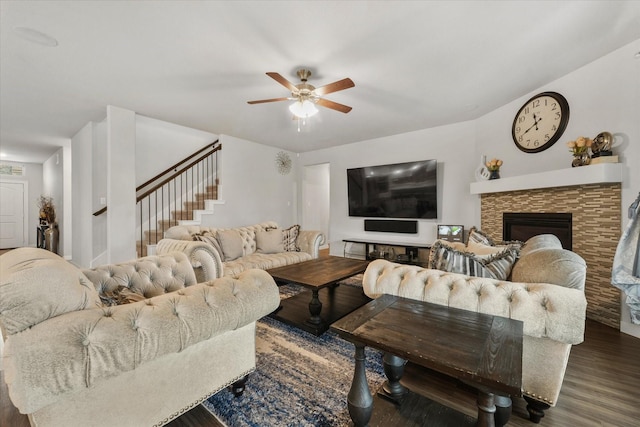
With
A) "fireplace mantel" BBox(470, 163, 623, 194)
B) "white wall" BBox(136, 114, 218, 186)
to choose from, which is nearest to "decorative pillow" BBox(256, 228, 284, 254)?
"white wall" BBox(136, 114, 218, 186)

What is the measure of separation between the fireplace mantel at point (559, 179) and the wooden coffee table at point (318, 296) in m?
2.35

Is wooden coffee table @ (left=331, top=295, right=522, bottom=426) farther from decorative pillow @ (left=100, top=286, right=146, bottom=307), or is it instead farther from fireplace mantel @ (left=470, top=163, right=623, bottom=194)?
fireplace mantel @ (left=470, top=163, right=623, bottom=194)

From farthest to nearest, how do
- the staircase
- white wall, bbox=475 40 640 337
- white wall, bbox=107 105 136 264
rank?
the staircase, white wall, bbox=107 105 136 264, white wall, bbox=475 40 640 337

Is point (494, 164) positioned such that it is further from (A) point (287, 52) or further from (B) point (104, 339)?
(B) point (104, 339)

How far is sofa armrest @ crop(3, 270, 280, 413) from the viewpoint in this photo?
0.89 m

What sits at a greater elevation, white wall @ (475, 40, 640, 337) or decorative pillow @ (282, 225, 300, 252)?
white wall @ (475, 40, 640, 337)

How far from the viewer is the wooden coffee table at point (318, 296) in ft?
8.01

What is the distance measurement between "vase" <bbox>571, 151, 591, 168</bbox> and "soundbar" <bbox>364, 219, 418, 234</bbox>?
2.54 metres

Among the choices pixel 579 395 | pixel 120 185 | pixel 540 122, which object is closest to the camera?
pixel 579 395

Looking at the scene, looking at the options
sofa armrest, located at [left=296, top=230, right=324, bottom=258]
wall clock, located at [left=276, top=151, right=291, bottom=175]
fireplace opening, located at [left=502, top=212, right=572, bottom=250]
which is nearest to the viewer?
fireplace opening, located at [left=502, top=212, right=572, bottom=250]

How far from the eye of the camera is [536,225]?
346cm

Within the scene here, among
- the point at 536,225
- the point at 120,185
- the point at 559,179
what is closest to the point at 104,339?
the point at 120,185

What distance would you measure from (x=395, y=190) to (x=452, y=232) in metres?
1.35

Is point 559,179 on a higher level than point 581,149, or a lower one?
lower
